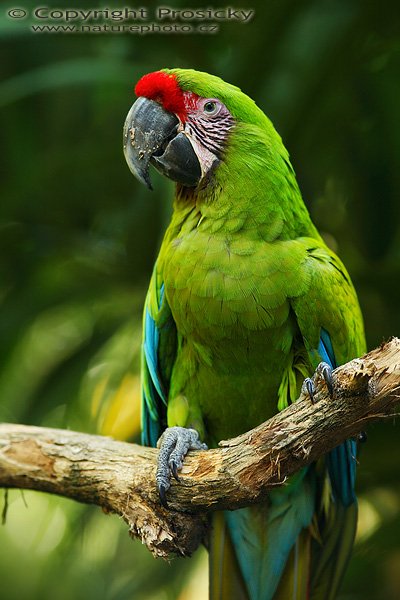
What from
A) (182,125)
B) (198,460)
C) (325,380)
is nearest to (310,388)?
(325,380)

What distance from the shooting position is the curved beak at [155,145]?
5.01 ft

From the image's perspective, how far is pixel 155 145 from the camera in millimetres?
1531

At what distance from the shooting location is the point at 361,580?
2.05 m

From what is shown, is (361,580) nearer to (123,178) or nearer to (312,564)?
(312,564)

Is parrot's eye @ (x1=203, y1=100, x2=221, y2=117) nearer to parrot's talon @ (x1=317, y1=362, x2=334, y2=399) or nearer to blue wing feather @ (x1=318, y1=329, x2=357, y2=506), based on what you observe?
parrot's talon @ (x1=317, y1=362, x2=334, y2=399)

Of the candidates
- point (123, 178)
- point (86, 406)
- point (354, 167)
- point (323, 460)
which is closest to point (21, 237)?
point (123, 178)

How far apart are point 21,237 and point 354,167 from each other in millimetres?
1072

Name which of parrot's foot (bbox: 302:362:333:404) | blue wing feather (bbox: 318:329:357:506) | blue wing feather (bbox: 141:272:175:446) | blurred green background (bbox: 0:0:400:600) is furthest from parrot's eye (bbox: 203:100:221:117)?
Result: blue wing feather (bbox: 318:329:357:506)

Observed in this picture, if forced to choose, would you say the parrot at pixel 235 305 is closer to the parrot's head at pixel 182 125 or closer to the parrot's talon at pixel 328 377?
the parrot's head at pixel 182 125

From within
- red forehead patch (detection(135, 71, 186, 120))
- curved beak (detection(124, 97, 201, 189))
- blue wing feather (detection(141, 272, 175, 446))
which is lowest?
blue wing feather (detection(141, 272, 175, 446))

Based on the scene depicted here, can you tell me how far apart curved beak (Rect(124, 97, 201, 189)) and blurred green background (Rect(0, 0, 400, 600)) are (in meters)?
0.49

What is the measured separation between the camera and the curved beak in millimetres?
1526

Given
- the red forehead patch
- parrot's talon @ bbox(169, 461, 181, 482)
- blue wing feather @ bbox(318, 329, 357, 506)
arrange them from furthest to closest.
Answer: blue wing feather @ bbox(318, 329, 357, 506) → the red forehead patch → parrot's talon @ bbox(169, 461, 181, 482)

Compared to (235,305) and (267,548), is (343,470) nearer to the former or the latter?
(267,548)
